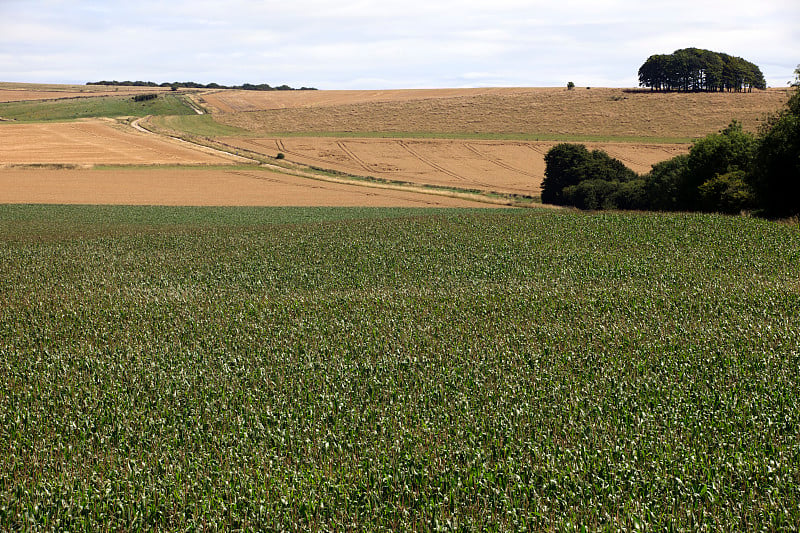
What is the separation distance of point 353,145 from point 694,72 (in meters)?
→ 84.6

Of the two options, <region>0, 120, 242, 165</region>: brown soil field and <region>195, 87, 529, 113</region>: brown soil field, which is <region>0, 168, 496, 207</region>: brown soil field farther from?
<region>195, 87, 529, 113</region>: brown soil field

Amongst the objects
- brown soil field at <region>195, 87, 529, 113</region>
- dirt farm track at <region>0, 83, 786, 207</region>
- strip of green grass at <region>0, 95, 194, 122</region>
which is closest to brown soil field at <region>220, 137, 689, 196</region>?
dirt farm track at <region>0, 83, 786, 207</region>

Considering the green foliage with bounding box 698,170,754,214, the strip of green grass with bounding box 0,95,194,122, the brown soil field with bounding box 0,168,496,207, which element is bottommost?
the brown soil field with bounding box 0,168,496,207

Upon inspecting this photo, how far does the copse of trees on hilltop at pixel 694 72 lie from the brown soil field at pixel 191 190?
324 ft

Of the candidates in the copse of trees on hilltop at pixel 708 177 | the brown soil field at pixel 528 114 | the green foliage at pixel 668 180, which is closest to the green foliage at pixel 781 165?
the copse of trees on hilltop at pixel 708 177

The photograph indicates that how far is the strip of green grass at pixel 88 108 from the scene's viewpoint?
444 ft

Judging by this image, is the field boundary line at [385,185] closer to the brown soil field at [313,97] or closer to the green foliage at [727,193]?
the green foliage at [727,193]

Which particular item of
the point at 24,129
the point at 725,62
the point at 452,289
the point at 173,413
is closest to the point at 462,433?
the point at 173,413

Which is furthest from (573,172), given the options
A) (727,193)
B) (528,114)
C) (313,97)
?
(313,97)

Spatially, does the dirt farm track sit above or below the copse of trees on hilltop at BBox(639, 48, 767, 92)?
below

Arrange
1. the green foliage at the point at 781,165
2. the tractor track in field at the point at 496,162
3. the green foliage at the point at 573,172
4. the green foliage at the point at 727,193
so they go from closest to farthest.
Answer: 1. the green foliage at the point at 781,165
2. the green foliage at the point at 727,193
3. the green foliage at the point at 573,172
4. the tractor track in field at the point at 496,162

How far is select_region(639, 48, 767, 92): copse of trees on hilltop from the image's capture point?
142 m

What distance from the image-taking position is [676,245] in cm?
2891

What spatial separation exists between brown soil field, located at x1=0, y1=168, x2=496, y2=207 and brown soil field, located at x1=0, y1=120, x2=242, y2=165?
662cm
